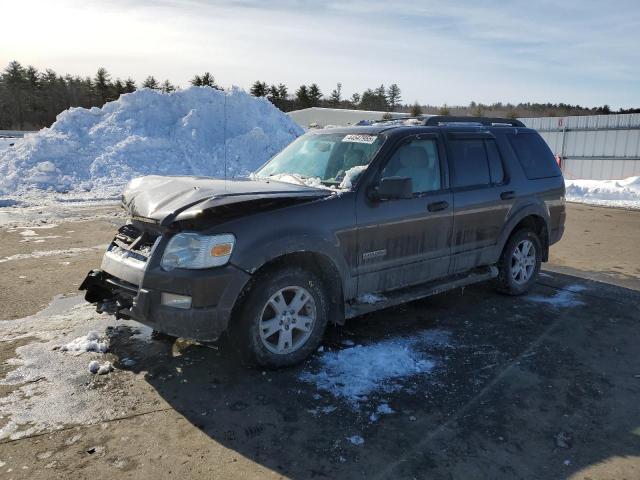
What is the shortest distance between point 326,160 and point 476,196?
1626 millimetres

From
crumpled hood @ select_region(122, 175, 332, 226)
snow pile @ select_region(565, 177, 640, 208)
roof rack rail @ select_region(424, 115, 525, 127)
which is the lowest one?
snow pile @ select_region(565, 177, 640, 208)

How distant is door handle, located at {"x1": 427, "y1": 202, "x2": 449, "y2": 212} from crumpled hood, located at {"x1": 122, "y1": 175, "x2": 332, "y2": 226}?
1.10 metres

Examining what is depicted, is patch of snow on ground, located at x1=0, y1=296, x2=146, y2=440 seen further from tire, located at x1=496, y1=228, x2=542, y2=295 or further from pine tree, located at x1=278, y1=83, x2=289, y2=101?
pine tree, located at x1=278, y1=83, x2=289, y2=101

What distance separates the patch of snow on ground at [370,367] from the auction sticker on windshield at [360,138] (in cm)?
183

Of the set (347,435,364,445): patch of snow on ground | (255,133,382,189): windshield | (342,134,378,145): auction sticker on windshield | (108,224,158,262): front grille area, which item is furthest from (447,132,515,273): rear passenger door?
(108,224,158,262): front grille area

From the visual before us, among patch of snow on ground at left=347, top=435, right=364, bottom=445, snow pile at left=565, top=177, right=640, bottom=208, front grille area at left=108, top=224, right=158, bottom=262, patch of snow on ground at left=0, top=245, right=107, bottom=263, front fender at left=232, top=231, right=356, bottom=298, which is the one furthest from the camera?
snow pile at left=565, top=177, right=640, bottom=208

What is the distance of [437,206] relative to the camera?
15.9ft

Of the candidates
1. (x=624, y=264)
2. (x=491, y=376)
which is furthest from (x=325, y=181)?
(x=624, y=264)

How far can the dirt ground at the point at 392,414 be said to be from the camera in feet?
9.55

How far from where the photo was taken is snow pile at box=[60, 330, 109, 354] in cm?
429

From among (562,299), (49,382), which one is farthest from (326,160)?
(562,299)

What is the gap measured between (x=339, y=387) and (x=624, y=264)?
6.10 metres

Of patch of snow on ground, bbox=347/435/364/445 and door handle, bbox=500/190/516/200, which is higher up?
door handle, bbox=500/190/516/200

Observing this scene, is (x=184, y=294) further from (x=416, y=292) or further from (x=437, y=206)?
(x=437, y=206)
